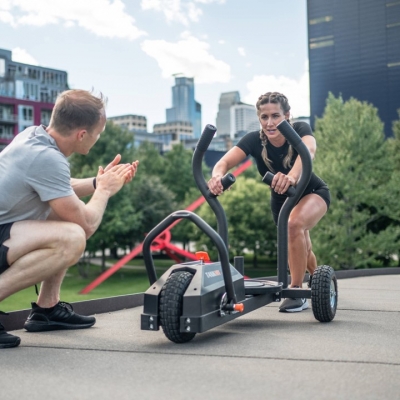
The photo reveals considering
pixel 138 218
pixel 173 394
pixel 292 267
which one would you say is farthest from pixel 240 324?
pixel 138 218

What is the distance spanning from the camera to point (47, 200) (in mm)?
2953

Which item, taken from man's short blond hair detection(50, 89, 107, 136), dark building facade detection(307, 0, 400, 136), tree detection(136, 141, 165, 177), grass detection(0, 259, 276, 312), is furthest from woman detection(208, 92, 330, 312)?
dark building facade detection(307, 0, 400, 136)

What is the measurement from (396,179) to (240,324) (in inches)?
939

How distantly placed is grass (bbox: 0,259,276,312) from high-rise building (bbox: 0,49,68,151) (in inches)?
897

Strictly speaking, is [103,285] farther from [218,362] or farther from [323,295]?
[218,362]

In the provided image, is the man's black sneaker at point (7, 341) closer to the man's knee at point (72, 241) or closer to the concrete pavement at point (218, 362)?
the concrete pavement at point (218, 362)

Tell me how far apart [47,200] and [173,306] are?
70 cm

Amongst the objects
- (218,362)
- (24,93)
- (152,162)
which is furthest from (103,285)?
(24,93)

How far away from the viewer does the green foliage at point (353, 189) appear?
85.3ft

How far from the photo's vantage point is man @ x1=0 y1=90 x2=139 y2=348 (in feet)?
9.74

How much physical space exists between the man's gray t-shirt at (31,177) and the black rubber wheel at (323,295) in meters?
1.40

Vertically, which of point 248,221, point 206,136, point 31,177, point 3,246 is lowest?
point 248,221

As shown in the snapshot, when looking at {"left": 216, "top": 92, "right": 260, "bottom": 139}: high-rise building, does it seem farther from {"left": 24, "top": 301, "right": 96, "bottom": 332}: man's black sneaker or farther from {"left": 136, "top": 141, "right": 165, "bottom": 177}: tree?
{"left": 24, "top": 301, "right": 96, "bottom": 332}: man's black sneaker

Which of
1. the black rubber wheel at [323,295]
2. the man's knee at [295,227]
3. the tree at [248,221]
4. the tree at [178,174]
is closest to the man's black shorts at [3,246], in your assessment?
the black rubber wheel at [323,295]
